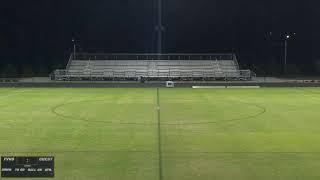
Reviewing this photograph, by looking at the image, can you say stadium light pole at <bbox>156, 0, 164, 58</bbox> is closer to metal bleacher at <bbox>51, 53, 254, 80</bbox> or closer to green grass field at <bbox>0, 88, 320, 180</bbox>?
metal bleacher at <bbox>51, 53, 254, 80</bbox>

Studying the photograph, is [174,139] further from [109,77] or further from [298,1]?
[298,1]

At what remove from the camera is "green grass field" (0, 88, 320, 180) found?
27.6 ft

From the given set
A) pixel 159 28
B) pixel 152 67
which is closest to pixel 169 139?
pixel 152 67

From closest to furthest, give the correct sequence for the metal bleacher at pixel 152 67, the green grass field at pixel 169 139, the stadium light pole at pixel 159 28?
the green grass field at pixel 169 139 < the metal bleacher at pixel 152 67 < the stadium light pole at pixel 159 28

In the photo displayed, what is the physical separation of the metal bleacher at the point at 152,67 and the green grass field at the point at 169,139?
18425 millimetres

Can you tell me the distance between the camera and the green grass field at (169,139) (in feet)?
27.6

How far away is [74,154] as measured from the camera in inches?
384

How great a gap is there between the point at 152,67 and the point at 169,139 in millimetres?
30488

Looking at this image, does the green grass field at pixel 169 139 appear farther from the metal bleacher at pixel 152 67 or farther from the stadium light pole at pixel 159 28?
the stadium light pole at pixel 159 28
